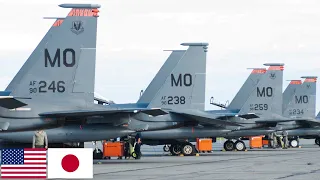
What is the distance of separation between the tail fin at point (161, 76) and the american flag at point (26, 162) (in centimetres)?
2359

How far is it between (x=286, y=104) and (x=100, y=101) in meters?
29.9

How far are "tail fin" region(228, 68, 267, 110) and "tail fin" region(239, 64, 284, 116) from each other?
1.99 ft

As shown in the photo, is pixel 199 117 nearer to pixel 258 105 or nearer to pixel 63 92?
pixel 63 92

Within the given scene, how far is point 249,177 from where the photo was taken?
952 inches

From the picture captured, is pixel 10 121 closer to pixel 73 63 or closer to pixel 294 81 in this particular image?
pixel 73 63

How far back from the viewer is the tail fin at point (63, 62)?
31.7 meters

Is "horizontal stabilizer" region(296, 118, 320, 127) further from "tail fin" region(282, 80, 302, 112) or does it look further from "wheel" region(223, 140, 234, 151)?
"wheel" region(223, 140, 234, 151)

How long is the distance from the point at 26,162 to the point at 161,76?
2468 centimetres

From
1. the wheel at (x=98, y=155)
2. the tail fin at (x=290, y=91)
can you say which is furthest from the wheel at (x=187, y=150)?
the tail fin at (x=290, y=91)

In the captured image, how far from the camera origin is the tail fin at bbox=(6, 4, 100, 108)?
3170 cm

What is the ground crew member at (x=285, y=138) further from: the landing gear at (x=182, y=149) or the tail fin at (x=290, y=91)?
the landing gear at (x=182, y=149)

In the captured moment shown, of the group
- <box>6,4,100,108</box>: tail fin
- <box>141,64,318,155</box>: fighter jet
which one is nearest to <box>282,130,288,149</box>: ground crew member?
<box>141,64,318,155</box>: fighter jet

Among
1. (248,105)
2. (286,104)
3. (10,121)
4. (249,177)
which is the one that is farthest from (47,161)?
(286,104)

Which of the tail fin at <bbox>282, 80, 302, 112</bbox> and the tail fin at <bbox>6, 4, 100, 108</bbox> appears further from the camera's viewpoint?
the tail fin at <bbox>282, 80, 302, 112</bbox>
